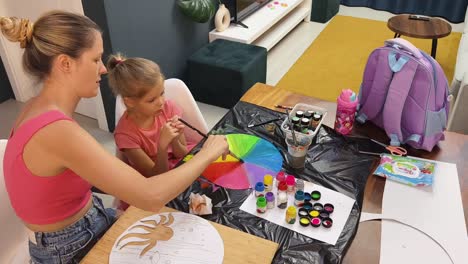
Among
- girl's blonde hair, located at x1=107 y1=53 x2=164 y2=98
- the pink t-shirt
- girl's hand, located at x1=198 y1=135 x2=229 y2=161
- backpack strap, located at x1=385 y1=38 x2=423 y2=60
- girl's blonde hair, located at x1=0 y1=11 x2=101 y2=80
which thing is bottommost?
the pink t-shirt

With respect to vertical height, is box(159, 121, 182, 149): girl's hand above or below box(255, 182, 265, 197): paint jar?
above

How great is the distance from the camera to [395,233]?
3.50 ft

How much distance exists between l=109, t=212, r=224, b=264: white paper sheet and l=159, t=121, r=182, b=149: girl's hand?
37cm

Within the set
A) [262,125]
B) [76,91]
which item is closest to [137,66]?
[76,91]

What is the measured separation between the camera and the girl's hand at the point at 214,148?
1.15m

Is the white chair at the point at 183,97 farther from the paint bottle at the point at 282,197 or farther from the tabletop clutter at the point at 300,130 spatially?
the paint bottle at the point at 282,197

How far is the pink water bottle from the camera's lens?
1.39 metres

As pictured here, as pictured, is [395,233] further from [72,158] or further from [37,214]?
[37,214]

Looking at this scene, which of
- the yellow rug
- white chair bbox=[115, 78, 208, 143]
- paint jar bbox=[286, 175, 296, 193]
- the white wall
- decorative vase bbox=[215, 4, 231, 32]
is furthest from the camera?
the yellow rug

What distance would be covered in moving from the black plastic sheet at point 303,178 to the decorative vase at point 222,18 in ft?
5.81

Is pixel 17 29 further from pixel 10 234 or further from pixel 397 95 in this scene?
pixel 397 95

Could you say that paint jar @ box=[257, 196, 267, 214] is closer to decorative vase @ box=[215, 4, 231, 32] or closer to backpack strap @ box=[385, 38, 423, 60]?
backpack strap @ box=[385, 38, 423, 60]

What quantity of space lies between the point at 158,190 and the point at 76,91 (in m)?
0.35

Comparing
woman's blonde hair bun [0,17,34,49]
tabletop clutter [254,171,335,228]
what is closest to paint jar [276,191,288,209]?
tabletop clutter [254,171,335,228]
